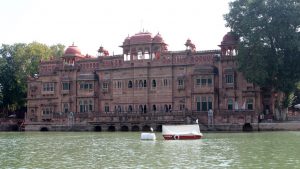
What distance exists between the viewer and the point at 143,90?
5872 cm

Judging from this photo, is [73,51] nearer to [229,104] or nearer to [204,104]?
[204,104]

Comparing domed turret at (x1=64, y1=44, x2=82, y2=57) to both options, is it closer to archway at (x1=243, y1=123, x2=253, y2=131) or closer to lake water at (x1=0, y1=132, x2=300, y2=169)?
archway at (x1=243, y1=123, x2=253, y2=131)

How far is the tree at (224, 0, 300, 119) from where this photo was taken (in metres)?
47.5

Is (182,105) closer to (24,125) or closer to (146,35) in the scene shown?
(146,35)

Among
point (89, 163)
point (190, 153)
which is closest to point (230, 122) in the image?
point (190, 153)

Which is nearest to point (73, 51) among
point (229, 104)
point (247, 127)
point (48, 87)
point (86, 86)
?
point (86, 86)

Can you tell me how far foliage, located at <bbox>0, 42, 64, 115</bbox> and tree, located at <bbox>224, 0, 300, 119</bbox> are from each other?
3319 centimetres

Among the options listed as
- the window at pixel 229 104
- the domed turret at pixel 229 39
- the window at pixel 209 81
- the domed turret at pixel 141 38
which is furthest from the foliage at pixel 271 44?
the domed turret at pixel 141 38

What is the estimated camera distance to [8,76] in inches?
2709

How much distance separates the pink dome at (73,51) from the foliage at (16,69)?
373 inches

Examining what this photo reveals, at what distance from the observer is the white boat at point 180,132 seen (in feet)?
122

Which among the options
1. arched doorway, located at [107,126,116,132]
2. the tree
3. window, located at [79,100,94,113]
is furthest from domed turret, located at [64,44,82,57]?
the tree

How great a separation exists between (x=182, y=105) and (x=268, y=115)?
9.88 m

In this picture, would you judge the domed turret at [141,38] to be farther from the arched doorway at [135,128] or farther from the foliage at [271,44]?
the foliage at [271,44]
